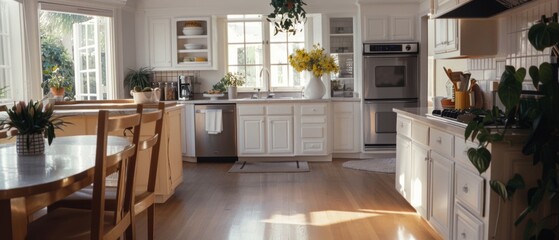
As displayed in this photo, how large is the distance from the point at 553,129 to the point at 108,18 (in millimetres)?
5703

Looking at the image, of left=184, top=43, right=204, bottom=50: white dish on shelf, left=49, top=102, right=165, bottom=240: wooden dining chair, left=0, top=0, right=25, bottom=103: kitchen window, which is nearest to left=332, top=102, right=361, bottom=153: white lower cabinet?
left=184, top=43, right=204, bottom=50: white dish on shelf

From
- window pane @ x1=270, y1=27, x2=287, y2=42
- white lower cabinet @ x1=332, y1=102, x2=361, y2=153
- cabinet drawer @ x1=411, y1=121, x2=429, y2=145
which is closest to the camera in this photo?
cabinet drawer @ x1=411, y1=121, x2=429, y2=145

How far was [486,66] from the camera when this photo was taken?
374 centimetres

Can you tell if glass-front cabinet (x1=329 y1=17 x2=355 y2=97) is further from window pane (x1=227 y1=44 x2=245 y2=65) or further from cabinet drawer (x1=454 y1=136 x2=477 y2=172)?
cabinet drawer (x1=454 y1=136 x2=477 y2=172)

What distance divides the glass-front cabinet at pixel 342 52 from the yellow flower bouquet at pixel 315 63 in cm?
43

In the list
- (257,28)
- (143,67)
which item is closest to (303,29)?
(257,28)

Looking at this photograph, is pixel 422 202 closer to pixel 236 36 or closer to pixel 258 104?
pixel 258 104

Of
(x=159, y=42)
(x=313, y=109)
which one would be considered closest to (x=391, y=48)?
(x=313, y=109)

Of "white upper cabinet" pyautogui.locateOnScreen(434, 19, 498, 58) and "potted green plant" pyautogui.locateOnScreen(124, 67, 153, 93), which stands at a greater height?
"white upper cabinet" pyautogui.locateOnScreen(434, 19, 498, 58)

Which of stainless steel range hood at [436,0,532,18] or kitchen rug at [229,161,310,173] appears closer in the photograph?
stainless steel range hood at [436,0,532,18]

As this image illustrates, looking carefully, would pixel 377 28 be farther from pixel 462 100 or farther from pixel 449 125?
pixel 449 125

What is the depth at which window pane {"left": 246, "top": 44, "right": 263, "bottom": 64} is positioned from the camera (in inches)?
290

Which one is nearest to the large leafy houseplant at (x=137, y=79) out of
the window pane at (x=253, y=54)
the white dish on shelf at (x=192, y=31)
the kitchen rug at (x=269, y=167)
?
the white dish on shelf at (x=192, y=31)

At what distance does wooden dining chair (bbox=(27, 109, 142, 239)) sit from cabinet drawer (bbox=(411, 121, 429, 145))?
203 centimetres
